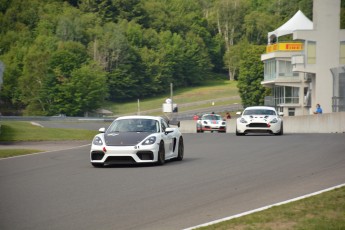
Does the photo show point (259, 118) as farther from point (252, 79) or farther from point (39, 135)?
point (252, 79)

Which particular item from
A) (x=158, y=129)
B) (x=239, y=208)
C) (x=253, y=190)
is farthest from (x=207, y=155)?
(x=239, y=208)

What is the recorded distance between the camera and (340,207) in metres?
13.1

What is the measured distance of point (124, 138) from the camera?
22469 millimetres

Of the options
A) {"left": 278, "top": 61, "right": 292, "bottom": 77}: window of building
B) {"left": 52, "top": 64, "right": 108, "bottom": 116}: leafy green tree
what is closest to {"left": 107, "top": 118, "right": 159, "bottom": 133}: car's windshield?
{"left": 278, "top": 61, "right": 292, "bottom": 77}: window of building

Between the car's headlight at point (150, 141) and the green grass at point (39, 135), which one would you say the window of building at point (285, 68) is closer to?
the green grass at point (39, 135)

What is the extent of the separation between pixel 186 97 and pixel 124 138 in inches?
5615

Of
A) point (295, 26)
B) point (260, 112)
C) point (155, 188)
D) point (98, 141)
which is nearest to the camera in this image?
point (155, 188)

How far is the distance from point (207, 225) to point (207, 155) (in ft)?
47.5

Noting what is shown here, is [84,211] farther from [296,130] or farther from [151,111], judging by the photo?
[151,111]

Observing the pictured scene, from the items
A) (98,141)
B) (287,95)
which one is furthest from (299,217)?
(287,95)

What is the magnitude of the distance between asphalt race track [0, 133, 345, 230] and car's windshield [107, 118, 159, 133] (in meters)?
0.96

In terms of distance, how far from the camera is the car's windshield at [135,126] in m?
23.5

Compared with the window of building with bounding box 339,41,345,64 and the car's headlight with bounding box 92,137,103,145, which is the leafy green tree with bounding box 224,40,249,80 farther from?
the car's headlight with bounding box 92,137,103,145

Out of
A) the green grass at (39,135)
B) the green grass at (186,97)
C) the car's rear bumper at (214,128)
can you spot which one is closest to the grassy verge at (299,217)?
the green grass at (39,135)
